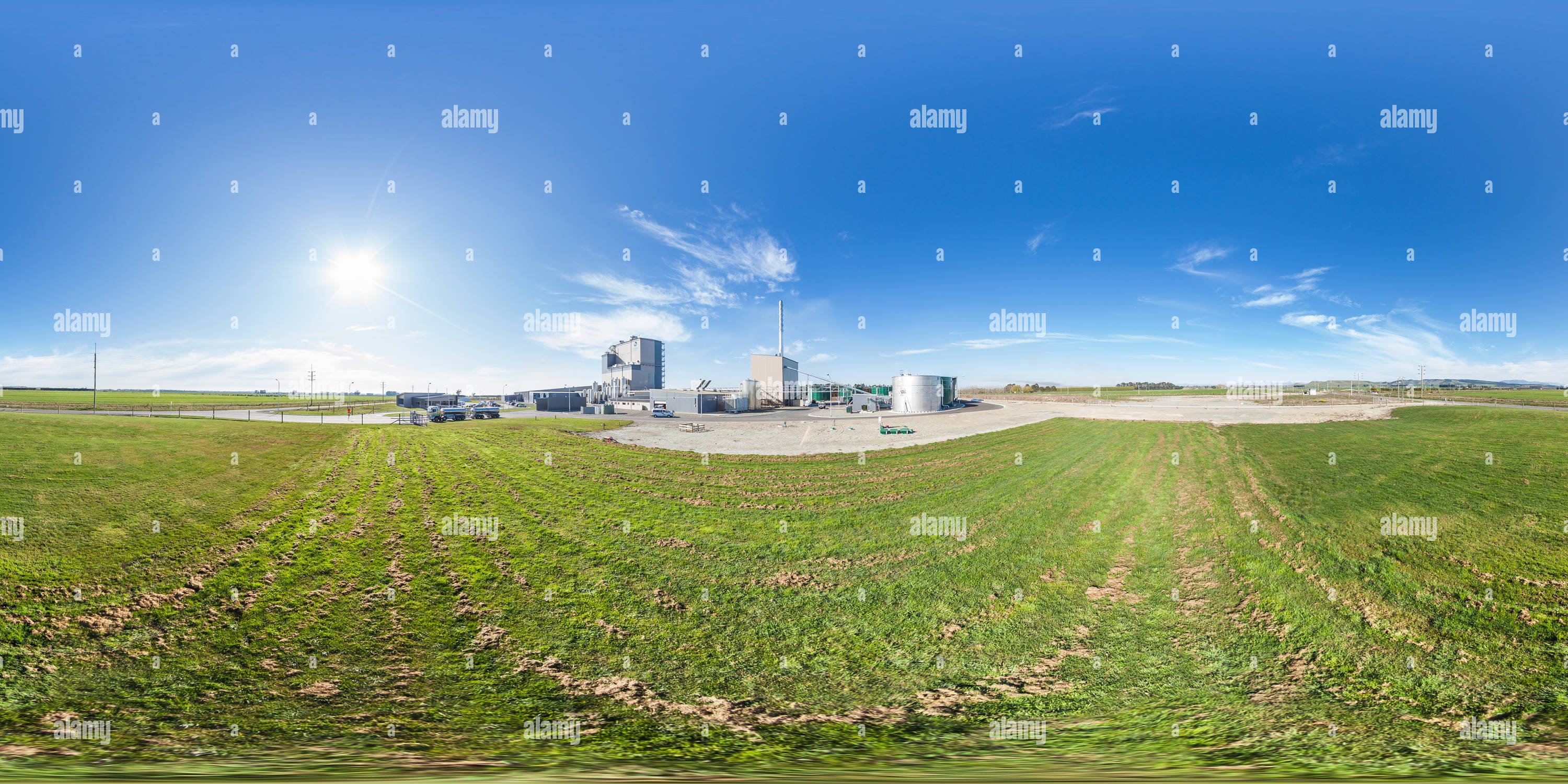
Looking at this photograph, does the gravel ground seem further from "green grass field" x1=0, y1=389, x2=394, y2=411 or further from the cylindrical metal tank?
"green grass field" x1=0, y1=389, x2=394, y2=411

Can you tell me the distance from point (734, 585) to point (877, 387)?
54806 mm

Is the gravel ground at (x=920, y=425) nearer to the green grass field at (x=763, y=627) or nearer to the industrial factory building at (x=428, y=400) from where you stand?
the green grass field at (x=763, y=627)

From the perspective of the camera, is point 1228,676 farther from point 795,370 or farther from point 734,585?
point 795,370

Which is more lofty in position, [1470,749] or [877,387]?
[877,387]

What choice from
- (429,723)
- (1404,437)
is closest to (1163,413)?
(1404,437)

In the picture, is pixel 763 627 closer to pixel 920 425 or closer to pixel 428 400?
pixel 920 425

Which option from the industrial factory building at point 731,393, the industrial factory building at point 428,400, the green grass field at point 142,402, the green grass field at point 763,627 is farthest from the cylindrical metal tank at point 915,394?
the green grass field at point 142,402

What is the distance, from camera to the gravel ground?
20.2 meters

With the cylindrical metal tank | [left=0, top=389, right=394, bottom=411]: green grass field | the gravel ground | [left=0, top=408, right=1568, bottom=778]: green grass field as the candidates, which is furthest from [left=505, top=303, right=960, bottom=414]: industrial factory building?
[left=0, top=408, right=1568, bottom=778]: green grass field

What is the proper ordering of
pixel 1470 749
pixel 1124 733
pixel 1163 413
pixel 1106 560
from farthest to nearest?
pixel 1163 413 < pixel 1106 560 < pixel 1124 733 < pixel 1470 749

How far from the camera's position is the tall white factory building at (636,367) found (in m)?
55.4

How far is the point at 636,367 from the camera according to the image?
5547 cm

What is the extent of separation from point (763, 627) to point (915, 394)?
46526 millimetres

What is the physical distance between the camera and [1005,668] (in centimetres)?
486
